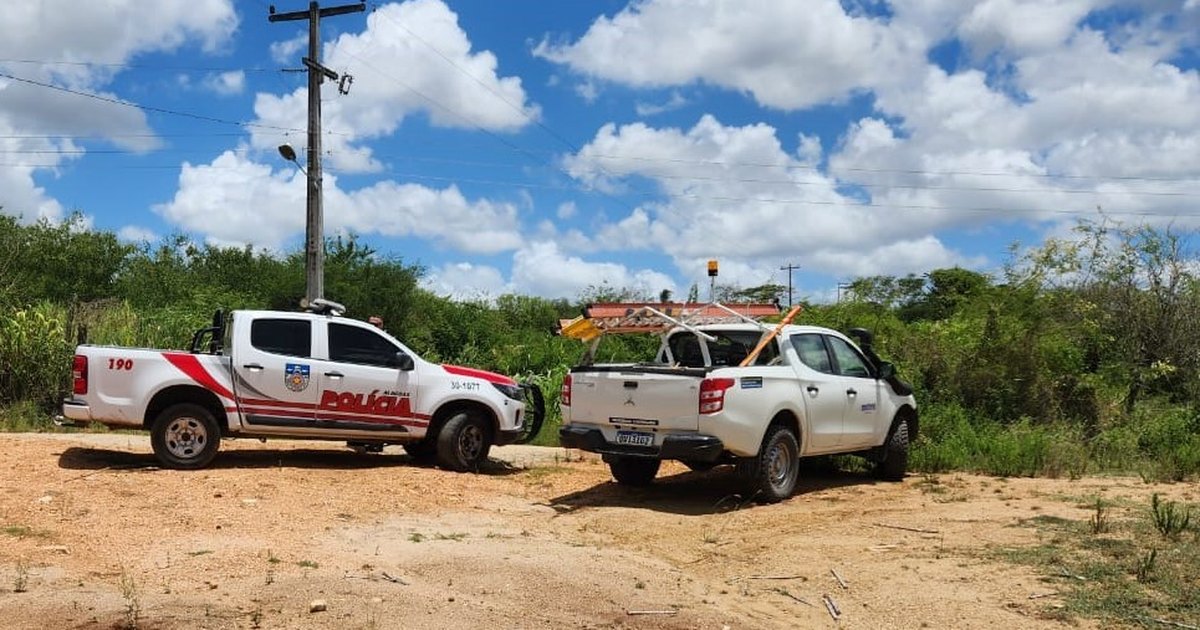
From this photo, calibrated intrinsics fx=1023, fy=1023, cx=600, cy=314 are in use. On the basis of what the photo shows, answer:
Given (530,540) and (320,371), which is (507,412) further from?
(530,540)

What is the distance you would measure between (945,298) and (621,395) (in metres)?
13.9

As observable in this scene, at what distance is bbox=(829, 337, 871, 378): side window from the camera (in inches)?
439

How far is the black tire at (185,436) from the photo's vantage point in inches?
421

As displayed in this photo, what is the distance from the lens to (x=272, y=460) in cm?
1197

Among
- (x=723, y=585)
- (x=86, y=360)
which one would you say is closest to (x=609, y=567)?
(x=723, y=585)

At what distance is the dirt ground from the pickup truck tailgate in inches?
33.8

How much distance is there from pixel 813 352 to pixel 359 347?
5.15 meters

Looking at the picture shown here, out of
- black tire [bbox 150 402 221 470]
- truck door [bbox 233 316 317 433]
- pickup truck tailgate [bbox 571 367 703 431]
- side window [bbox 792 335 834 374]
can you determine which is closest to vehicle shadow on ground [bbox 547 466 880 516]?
pickup truck tailgate [bbox 571 367 703 431]

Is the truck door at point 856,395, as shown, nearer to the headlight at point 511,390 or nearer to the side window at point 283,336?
the headlight at point 511,390

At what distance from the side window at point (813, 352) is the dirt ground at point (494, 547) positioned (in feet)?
4.40

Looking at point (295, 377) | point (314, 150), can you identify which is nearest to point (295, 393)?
point (295, 377)

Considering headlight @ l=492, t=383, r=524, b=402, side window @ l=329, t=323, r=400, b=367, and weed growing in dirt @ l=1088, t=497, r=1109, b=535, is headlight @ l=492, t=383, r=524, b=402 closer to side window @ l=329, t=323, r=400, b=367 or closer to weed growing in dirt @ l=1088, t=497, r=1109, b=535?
side window @ l=329, t=323, r=400, b=367

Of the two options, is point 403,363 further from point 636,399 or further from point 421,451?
point 636,399

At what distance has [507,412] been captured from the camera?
12.2 m
